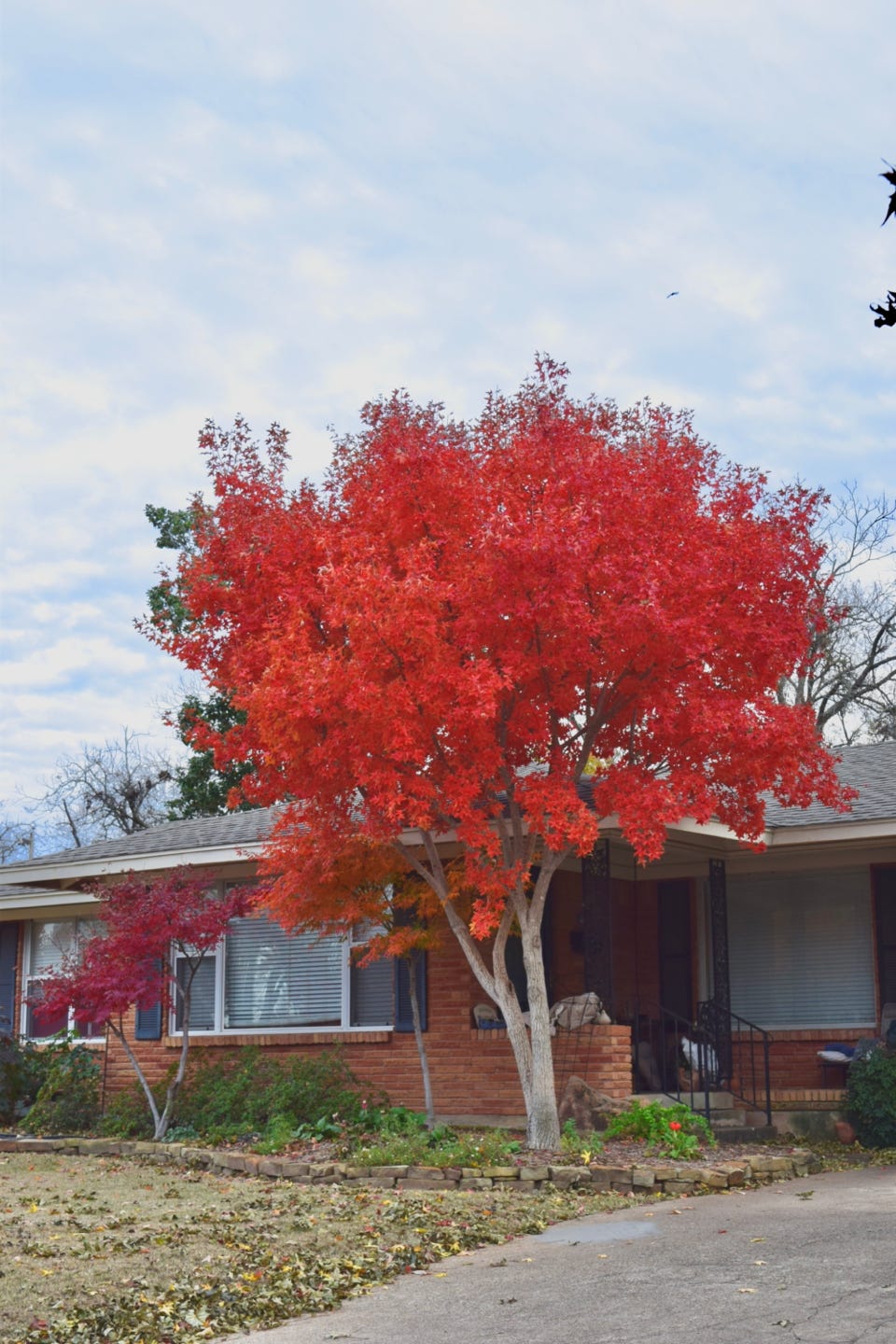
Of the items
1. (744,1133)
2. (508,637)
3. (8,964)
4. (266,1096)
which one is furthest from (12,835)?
(508,637)

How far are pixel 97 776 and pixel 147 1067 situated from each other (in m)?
25.5

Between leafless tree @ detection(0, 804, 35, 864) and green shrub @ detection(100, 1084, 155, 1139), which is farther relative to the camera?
leafless tree @ detection(0, 804, 35, 864)

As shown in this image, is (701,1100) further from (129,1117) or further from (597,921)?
(129,1117)

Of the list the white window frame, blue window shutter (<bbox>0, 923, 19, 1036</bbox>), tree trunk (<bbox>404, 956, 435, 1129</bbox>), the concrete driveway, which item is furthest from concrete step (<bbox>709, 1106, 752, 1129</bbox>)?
blue window shutter (<bbox>0, 923, 19, 1036</bbox>)

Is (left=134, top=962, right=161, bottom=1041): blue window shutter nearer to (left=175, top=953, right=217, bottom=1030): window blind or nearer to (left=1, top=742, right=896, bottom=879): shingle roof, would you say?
(left=175, top=953, right=217, bottom=1030): window blind

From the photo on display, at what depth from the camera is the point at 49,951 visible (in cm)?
2009

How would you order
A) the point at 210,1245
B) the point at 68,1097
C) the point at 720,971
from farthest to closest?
the point at 68,1097 → the point at 720,971 → the point at 210,1245

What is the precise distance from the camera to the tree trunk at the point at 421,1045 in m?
14.3

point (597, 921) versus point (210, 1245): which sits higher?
point (597, 921)

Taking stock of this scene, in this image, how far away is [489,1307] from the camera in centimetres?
718

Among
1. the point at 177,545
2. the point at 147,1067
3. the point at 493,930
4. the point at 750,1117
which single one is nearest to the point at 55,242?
the point at 493,930

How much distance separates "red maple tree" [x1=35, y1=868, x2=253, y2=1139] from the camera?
48.3ft

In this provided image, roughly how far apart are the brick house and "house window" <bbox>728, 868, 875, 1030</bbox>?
0.06 feet

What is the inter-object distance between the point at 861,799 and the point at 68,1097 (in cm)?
977
